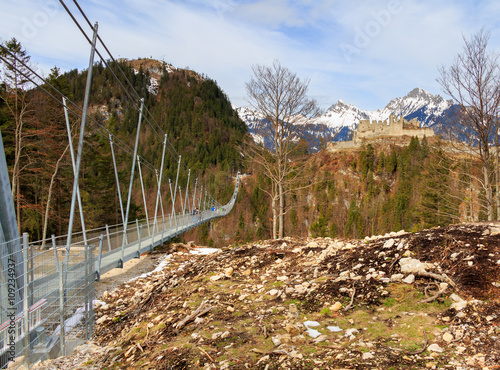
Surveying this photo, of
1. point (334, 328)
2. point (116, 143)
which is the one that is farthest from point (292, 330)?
point (116, 143)

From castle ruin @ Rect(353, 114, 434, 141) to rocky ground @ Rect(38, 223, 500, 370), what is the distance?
61.8 m

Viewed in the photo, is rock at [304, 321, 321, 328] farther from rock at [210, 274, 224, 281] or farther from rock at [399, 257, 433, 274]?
rock at [210, 274, 224, 281]

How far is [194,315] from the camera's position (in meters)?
3.93

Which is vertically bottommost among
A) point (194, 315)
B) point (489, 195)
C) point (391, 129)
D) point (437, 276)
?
point (194, 315)

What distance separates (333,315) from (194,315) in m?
1.61

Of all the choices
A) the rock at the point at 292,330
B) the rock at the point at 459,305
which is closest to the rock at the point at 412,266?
the rock at the point at 459,305

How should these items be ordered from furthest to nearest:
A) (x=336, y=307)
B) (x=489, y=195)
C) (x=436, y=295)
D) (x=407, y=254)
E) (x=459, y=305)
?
1. (x=489, y=195)
2. (x=407, y=254)
3. (x=336, y=307)
4. (x=436, y=295)
5. (x=459, y=305)

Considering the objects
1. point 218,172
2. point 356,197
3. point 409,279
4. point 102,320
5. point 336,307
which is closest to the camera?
point 336,307

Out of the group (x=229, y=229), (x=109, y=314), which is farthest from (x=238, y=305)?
(x=229, y=229)

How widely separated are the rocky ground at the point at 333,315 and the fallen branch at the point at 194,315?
0.02 meters

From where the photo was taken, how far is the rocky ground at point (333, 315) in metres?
2.69

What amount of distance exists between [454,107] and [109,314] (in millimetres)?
9766

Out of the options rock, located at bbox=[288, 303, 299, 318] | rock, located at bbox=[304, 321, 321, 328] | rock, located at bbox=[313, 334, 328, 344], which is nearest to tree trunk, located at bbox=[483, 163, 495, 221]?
rock, located at bbox=[288, 303, 299, 318]

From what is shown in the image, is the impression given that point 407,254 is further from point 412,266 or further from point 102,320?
point 102,320
